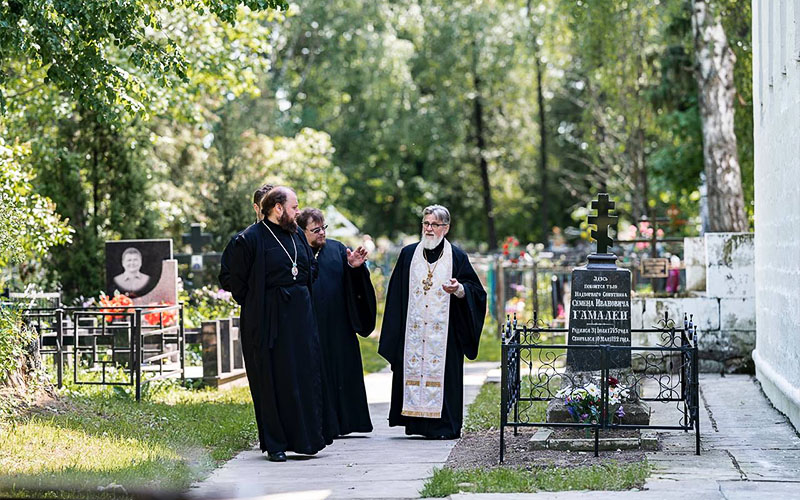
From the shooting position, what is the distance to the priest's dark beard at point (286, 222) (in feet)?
30.3

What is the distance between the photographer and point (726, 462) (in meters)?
8.15

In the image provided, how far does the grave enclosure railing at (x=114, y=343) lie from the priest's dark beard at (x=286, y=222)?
2831mm

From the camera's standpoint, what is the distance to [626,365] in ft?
30.9

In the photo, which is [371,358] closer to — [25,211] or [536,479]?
[25,211]

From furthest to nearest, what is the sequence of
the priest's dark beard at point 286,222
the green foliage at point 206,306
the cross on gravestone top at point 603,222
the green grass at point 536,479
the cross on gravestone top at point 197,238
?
1. the cross on gravestone top at point 197,238
2. the green foliage at point 206,306
3. the cross on gravestone top at point 603,222
4. the priest's dark beard at point 286,222
5. the green grass at point 536,479

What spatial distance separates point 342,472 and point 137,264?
7.51m

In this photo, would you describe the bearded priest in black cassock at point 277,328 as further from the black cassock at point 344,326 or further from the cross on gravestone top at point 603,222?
the cross on gravestone top at point 603,222

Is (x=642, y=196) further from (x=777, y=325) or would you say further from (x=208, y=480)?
(x=208, y=480)

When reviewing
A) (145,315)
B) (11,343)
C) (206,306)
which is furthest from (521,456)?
(206,306)

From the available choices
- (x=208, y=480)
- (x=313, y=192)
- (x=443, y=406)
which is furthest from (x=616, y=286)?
(x=313, y=192)

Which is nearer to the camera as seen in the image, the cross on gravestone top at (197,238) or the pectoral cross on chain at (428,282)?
the pectoral cross on chain at (428,282)

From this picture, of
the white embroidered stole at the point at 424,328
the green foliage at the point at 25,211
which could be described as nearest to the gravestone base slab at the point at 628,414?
the white embroidered stole at the point at 424,328

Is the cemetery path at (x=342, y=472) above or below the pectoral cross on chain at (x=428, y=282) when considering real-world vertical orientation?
below

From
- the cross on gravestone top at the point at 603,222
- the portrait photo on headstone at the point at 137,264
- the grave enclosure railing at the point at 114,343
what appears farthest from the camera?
the portrait photo on headstone at the point at 137,264
